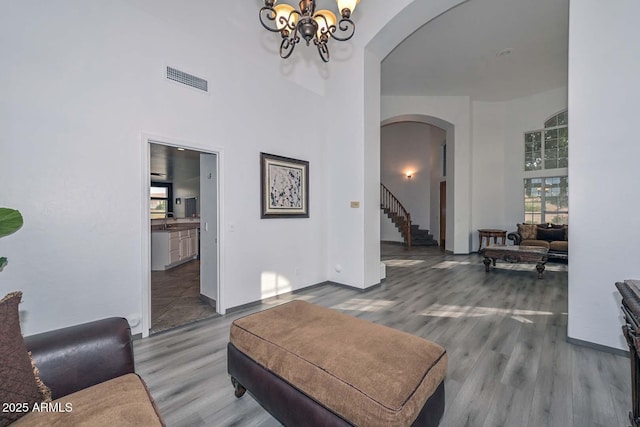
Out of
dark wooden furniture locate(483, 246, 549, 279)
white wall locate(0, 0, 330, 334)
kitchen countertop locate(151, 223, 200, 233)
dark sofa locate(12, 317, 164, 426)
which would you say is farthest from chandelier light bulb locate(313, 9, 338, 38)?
kitchen countertop locate(151, 223, 200, 233)

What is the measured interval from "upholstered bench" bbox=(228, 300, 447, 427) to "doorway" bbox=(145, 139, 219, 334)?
1.85 meters

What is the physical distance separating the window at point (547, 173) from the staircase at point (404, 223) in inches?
128

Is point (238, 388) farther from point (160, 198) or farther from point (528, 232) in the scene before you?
point (160, 198)

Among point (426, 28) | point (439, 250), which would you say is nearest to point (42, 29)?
point (426, 28)

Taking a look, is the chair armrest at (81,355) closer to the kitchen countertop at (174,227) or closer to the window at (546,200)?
the kitchen countertop at (174,227)

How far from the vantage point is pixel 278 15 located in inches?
97.8

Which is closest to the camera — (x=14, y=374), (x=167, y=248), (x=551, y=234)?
(x=14, y=374)

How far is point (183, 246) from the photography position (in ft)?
22.6

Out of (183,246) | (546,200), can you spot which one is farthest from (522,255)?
(183,246)

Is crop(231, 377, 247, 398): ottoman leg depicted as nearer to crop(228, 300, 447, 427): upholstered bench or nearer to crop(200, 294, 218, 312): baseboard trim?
crop(228, 300, 447, 427): upholstered bench

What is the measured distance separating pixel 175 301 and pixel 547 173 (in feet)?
30.8

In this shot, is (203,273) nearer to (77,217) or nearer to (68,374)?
(77,217)

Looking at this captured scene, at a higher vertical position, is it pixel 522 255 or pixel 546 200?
pixel 546 200

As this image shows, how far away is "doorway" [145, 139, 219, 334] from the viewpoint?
346 cm
